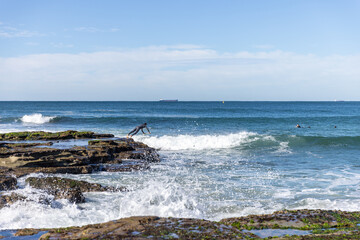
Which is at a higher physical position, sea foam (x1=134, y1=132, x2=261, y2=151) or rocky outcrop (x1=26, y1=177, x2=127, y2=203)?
rocky outcrop (x1=26, y1=177, x2=127, y2=203)

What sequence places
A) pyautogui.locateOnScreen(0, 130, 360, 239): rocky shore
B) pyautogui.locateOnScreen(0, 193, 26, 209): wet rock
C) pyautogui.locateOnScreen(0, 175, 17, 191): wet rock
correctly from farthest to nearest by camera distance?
pyautogui.locateOnScreen(0, 175, 17, 191): wet rock < pyautogui.locateOnScreen(0, 193, 26, 209): wet rock < pyautogui.locateOnScreen(0, 130, 360, 239): rocky shore

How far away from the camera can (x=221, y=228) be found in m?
8.62

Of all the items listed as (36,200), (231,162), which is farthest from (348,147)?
(36,200)

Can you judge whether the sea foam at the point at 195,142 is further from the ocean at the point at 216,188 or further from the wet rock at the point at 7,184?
the wet rock at the point at 7,184

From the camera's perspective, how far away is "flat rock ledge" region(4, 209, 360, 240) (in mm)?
7922

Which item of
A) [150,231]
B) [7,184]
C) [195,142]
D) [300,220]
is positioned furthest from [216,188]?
[195,142]

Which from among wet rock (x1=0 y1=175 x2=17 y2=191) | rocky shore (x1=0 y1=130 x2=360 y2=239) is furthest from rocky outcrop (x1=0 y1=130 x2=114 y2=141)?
wet rock (x1=0 y1=175 x2=17 y2=191)

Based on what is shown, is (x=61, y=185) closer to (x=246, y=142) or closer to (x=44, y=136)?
(x=44, y=136)

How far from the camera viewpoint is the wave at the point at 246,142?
30203mm

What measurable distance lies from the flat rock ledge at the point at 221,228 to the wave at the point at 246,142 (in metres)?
19.4

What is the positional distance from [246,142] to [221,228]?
24261 millimetres

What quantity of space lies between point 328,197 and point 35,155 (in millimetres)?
13394

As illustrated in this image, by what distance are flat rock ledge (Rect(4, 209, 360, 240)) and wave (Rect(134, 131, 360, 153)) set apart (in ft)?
63.6

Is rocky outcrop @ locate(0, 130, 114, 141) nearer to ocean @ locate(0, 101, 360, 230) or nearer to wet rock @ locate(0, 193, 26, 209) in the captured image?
ocean @ locate(0, 101, 360, 230)
